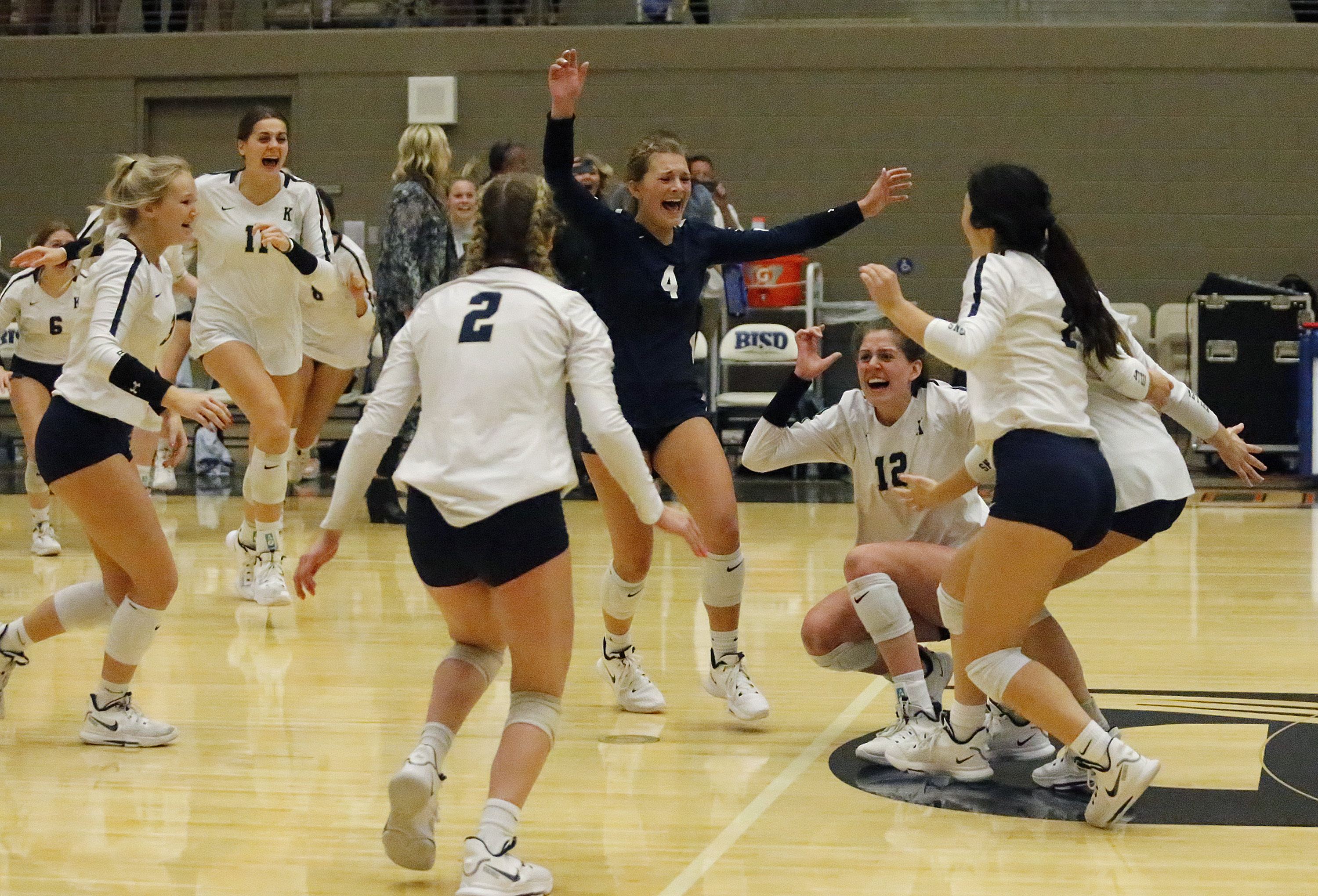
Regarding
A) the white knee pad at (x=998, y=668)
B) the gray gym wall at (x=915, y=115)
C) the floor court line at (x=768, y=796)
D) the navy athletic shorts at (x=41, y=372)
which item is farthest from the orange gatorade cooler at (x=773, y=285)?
the white knee pad at (x=998, y=668)

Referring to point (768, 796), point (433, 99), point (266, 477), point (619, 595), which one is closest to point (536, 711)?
point (768, 796)

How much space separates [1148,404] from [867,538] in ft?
3.09

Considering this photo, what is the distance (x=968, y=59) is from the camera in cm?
1245

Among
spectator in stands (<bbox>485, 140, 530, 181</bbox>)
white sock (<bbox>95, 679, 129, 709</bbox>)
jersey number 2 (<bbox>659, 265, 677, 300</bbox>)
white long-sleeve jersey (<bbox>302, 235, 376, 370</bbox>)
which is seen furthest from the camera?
spectator in stands (<bbox>485, 140, 530, 181</bbox>)

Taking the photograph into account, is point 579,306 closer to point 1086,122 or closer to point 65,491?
point 65,491

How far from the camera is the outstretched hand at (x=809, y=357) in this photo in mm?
4355

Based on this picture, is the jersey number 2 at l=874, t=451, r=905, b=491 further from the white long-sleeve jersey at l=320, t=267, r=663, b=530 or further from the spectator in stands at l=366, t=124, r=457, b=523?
the spectator in stands at l=366, t=124, r=457, b=523

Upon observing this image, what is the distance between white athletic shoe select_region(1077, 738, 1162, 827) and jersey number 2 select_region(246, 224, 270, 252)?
4047 mm

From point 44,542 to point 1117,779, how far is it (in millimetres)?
5946

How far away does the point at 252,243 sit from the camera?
641cm

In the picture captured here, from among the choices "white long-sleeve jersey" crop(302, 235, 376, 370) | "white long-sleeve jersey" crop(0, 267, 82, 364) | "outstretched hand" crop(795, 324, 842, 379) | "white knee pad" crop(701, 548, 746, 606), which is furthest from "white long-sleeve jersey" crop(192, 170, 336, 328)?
"outstretched hand" crop(795, 324, 842, 379)

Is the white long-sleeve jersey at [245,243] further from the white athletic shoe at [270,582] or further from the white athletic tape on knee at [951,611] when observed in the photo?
the white athletic tape on knee at [951,611]

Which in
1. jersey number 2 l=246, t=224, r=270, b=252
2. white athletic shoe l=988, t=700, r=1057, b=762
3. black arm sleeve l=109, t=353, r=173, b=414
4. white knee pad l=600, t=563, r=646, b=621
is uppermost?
jersey number 2 l=246, t=224, r=270, b=252

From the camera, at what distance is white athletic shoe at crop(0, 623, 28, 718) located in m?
4.55
